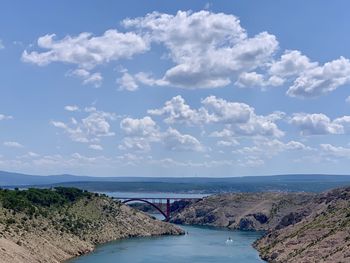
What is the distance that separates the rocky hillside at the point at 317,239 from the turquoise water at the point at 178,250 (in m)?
4.80

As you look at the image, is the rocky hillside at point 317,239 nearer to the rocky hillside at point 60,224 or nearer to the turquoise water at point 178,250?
the turquoise water at point 178,250

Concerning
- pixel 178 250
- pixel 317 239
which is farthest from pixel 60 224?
pixel 317 239

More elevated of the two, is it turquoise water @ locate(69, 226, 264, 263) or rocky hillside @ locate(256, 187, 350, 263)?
rocky hillside @ locate(256, 187, 350, 263)

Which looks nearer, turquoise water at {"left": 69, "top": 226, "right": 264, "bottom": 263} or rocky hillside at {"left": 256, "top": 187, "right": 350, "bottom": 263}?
rocky hillside at {"left": 256, "top": 187, "right": 350, "bottom": 263}

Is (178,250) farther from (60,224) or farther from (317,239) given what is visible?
(317,239)

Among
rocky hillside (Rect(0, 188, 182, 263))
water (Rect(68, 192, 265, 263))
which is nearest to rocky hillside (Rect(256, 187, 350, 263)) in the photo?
water (Rect(68, 192, 265, 263))

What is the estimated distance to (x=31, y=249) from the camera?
328 feet

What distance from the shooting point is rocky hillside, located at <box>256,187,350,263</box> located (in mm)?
100544

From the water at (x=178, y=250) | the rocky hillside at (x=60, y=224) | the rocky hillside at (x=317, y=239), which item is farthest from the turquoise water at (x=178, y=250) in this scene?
the rocky hillside at (x=317, y=239)

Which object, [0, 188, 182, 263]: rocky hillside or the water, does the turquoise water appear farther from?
[0, 188, 182, 263]: rocky hillside

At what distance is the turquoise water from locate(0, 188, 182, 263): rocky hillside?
14.3 ft

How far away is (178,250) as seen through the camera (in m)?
128

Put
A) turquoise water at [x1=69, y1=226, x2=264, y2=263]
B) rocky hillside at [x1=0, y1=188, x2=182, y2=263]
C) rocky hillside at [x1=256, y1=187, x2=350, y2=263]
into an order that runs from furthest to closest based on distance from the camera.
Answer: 1. turquoise water at [x1=69, y1=226, x2=264, y2=263]
2. rocky hillside at [x1=0, y1=188, x2=182, y2=263]
3. rocky hillside at [x1=256, y1=187, x2=350, y2=263]

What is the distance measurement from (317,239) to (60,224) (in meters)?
55.6
